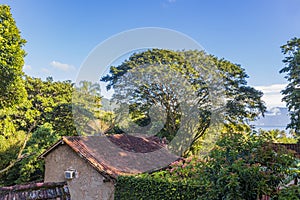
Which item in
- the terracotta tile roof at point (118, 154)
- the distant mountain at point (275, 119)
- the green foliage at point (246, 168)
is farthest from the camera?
the distant mountain at point (275, 119)

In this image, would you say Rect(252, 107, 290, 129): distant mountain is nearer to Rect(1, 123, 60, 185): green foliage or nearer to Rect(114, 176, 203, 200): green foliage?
Rect(114, 176, 203, 200): green foliage

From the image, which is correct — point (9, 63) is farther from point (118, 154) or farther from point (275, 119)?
point (275, 119)

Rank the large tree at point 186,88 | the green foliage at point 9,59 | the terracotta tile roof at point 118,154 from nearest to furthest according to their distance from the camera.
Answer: the green foliage at point 9,59
the terracotta tile roof at point 118,154
the large tree at point 186,88

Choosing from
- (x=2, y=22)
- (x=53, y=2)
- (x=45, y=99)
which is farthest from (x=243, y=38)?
(x=45, y=99)

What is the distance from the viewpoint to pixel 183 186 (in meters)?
5.67

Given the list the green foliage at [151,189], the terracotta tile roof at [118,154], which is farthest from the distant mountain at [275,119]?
the green foliage at [151,189]

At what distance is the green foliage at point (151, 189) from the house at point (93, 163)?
45 cm

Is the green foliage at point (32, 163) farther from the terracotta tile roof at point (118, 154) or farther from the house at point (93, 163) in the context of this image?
the terracotta tile roof at point (118, 154)

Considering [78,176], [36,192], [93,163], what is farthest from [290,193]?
[78,176]

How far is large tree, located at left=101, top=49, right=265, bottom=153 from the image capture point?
14578 mm

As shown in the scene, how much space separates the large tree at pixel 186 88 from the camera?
14.6 meters

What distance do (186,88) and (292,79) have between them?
602cm

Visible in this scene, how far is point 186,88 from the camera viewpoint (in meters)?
14.6

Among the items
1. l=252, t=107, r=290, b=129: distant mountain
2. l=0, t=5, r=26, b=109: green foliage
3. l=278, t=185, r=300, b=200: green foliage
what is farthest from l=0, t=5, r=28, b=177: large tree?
l=252, t=107, r=290, b=129: distant mountain
